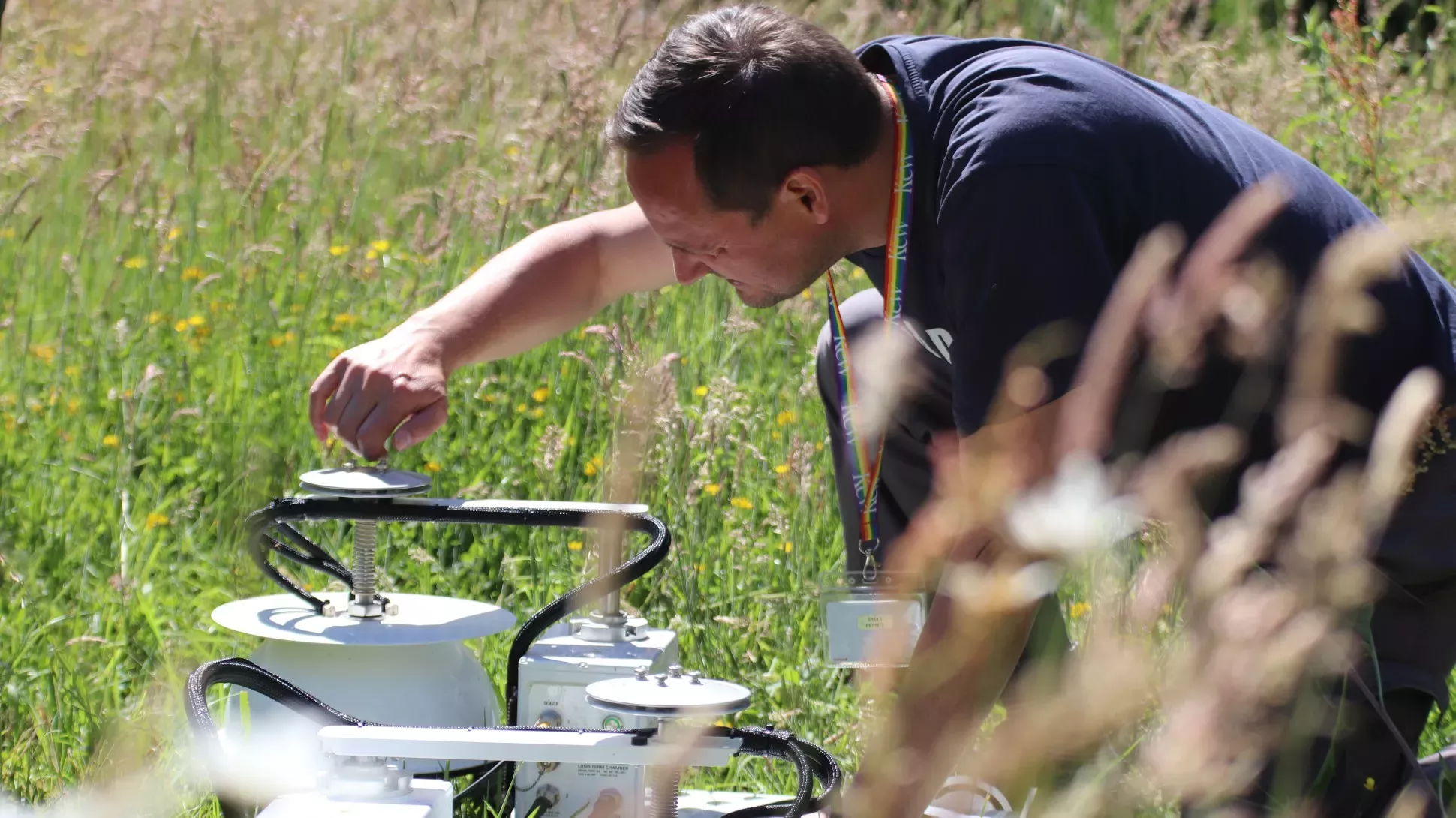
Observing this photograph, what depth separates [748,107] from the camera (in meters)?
2.03

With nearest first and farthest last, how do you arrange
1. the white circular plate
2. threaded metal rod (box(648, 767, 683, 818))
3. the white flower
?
the white flower → threaded metal rod (box(648, 767, 683, 818)) → the white circular plate

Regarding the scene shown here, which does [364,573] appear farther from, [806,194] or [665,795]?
[806,194]

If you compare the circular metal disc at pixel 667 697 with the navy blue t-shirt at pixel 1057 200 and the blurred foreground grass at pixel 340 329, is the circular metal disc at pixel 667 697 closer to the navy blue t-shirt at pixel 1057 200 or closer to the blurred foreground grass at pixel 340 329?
the navy blue t-shirt at pixel 1057 200

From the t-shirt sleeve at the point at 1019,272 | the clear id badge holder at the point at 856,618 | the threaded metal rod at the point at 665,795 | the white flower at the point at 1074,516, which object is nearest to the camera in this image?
the white flower at the point at 1074,516

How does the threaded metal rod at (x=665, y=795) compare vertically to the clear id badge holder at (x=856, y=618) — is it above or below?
above

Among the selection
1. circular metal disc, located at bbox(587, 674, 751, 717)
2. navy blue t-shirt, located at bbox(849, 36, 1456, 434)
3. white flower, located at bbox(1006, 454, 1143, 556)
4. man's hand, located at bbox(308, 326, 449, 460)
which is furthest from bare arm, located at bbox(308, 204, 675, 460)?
white flower, located at bbox(1006, 454, 1143, 556)

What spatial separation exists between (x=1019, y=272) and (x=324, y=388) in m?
1.00

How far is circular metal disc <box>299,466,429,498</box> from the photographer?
1995mm

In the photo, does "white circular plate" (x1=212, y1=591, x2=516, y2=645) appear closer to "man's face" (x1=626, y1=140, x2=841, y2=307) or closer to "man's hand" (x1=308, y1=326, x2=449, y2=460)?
"man's hand" (x1=308, y1=326, x2=449, y2=460)

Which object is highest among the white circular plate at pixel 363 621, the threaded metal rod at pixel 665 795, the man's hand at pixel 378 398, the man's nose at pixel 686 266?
the man's nose at pixel 686 266

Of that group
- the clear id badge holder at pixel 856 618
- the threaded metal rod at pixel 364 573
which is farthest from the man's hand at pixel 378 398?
the clear id badge holder at pixel 856 618

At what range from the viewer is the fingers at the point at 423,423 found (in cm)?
217

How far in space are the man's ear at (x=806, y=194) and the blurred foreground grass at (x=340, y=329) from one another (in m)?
0.86

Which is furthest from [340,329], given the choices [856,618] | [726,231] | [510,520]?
[856,618]
